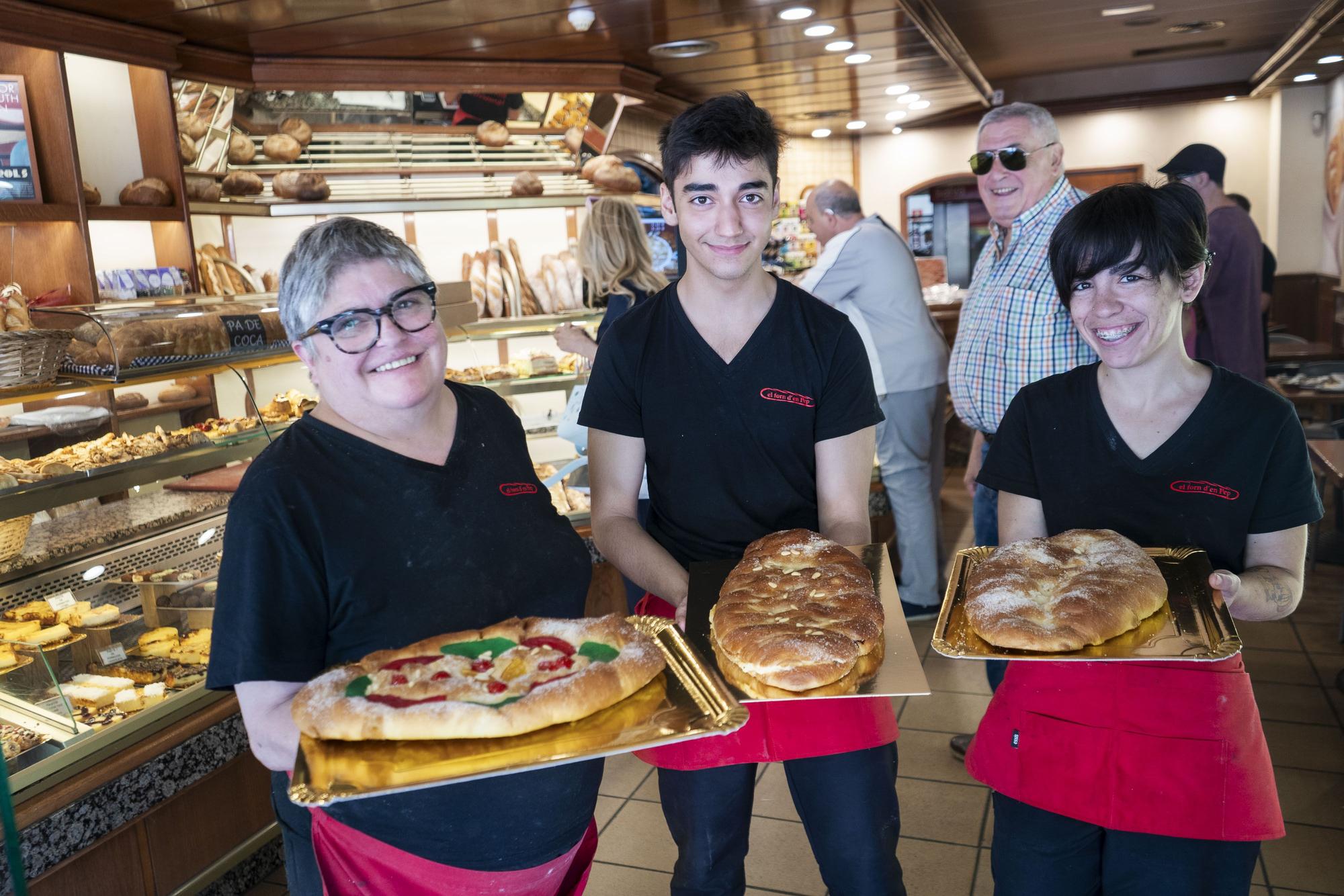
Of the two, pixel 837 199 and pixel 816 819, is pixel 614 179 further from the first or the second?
pixel 816 819

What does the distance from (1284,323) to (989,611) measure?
10.1m

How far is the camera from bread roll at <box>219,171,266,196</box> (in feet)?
14.3

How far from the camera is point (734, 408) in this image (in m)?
1.91

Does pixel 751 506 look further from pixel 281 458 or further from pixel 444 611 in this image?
pixel 281 458

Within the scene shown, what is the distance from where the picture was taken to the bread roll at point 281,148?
4586 mm

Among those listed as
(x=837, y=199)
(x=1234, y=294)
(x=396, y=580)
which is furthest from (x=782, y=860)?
(x=837, y=199)

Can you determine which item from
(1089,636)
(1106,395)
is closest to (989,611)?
(1089,636)

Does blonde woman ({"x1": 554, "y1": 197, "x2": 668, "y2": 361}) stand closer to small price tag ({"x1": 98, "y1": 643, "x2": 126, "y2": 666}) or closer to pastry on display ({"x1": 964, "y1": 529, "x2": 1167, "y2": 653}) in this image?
small price tag ({"x1": 98, "y1": 643, "x2": 126, "y2": 666})

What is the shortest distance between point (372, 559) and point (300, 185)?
11.5 feet

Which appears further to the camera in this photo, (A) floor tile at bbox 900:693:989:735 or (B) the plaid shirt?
(A) floor tile at bbox 900:693:989:735

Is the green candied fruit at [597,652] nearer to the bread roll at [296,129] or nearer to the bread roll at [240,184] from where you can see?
the bread roll at [240,184]

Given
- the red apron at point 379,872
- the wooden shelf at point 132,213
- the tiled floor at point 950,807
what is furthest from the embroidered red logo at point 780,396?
the wooden shelf at point 132,213

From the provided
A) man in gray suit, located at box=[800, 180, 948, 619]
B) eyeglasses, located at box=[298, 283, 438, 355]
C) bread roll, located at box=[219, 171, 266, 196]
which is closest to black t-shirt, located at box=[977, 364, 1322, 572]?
eyeglasses, located at box=[298, 283, 438, 355]

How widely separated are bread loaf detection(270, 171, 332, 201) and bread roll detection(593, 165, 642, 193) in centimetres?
131
